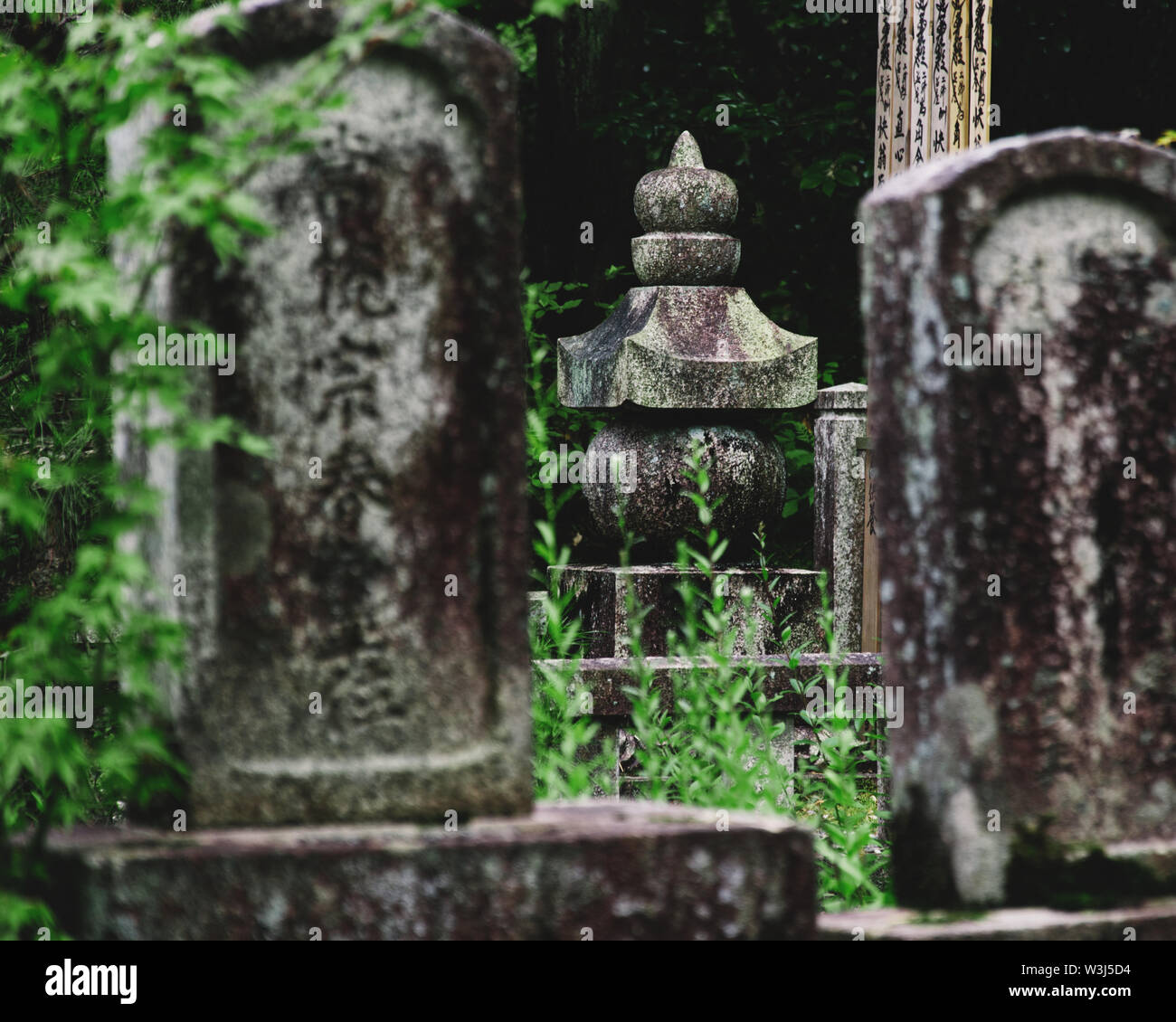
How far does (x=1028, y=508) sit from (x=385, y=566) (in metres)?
1.20

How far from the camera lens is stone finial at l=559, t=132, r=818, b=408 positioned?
20.1 feet

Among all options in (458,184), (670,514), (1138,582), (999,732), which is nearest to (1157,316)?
(1138,582)

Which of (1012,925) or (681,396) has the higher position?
(681,396)

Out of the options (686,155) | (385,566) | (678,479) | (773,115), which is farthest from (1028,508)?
(773,115)

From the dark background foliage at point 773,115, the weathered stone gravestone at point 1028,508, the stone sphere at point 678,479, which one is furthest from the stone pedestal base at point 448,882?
the dark background foliage at point 773,115

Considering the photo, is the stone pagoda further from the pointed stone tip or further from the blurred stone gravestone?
the blurred stone gravestone

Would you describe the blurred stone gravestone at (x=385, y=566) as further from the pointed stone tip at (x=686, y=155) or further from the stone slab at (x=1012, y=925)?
the pointed stone tip at (x=686, y=155)

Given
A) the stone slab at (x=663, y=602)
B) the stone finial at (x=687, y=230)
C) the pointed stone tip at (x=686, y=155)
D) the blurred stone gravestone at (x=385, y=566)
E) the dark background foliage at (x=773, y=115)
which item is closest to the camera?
the blurred stone gravestone at (x=385, y=566)

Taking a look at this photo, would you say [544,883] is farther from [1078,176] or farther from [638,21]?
[638,21]

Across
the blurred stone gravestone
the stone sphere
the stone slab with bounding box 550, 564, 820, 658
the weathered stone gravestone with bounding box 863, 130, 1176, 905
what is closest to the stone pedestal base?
the blurred stone gravestone

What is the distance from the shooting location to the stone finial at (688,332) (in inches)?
242

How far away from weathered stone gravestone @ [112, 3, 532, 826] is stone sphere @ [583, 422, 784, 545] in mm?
3476

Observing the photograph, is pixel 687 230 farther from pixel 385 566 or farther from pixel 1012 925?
pixel 1012 925

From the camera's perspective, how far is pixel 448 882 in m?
2.43
